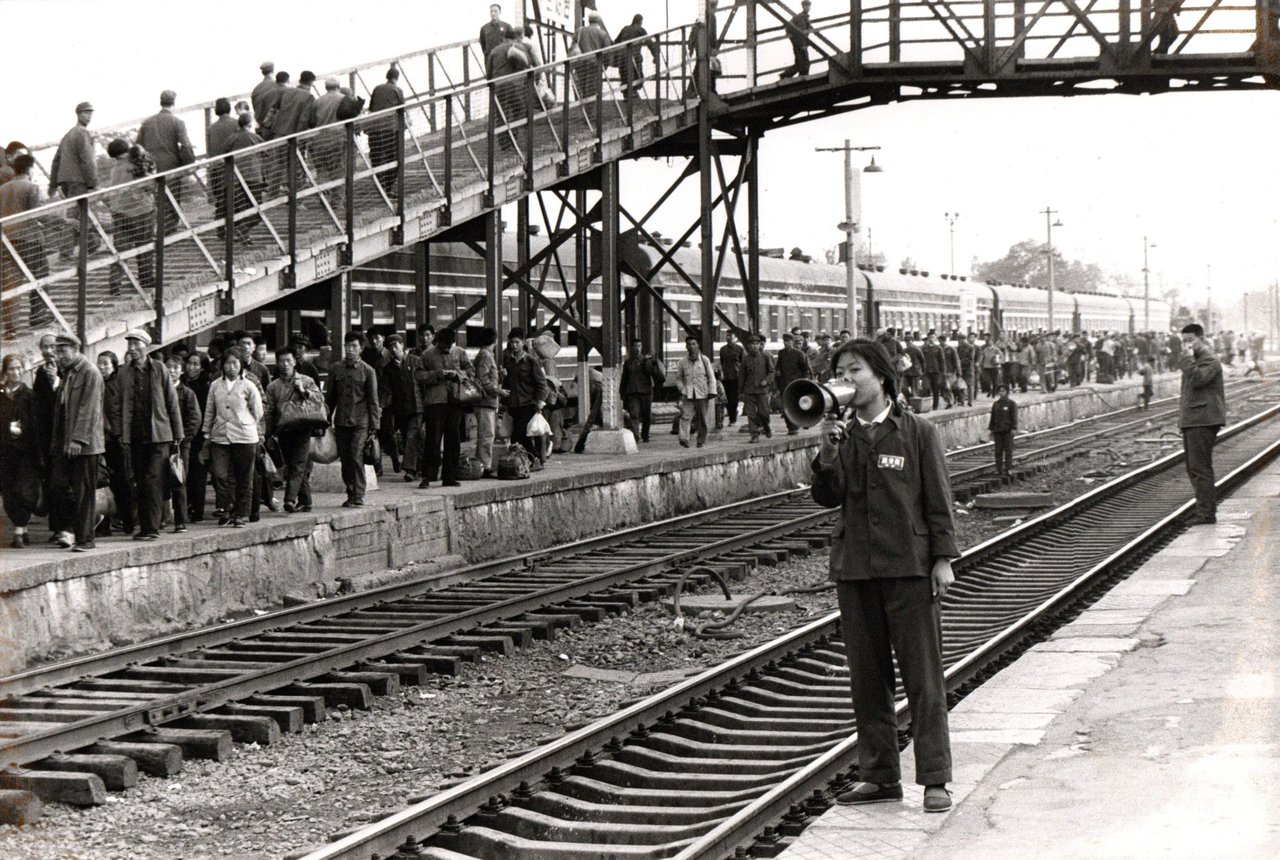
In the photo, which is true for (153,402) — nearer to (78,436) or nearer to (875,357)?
(78,436)

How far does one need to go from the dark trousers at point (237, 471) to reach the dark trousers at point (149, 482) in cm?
66

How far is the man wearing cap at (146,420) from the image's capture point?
1352 cm

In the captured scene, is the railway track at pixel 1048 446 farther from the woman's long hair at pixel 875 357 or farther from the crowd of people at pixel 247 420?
the woman's long hair at pixel 875 357

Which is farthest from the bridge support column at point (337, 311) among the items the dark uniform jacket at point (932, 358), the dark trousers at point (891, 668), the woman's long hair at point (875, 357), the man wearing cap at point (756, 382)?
the dark uniform jacket at point (932, 358)

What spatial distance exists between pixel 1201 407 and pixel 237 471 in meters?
9.30

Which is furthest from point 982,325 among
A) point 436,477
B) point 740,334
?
point 436,477

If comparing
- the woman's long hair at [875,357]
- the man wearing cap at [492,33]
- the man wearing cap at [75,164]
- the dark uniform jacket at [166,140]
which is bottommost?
the woman's long hair at [875,357]

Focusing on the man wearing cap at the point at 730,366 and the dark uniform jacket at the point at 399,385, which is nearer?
the dark uniform jacket at the point at 399,385

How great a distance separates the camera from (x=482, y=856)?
21.4 ft

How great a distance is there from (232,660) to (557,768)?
13.1ft

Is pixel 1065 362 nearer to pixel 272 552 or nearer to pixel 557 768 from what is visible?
pixel 272 552

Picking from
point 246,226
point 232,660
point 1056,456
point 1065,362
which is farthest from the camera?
point 1065,362

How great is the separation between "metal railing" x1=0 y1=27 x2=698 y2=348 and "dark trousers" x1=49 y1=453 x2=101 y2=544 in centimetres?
101

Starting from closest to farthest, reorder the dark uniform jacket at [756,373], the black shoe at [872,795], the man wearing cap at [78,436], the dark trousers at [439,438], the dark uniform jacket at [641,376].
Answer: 1. the black shoe at [872,795]
2. the man wearing cap at [78,436]
3. the dark trousers at [439,438]
4. the dark uniform jacket at [641,376]
5. the dark uniform jacket at [756,373]
